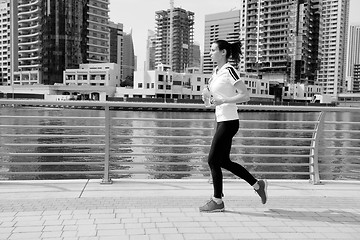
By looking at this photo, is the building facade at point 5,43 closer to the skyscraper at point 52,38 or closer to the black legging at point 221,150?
the skyscraper at point 52,38

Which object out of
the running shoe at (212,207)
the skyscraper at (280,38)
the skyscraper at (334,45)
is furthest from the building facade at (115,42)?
the running shoe at (212,207)

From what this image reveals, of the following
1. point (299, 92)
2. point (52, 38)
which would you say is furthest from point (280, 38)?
point (52, 38)

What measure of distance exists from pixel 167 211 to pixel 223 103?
1349 millimetres

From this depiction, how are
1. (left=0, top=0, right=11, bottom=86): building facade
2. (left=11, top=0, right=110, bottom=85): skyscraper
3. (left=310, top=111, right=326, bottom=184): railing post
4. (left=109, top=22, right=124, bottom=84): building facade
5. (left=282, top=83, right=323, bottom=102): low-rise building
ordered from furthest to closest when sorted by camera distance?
(left=109, top=22, right=124, bottom=84): building facade, (left=0, top=0, right=11, bottom=86): building facade, (left=282, top=83, right=323, bottom=102): low-rise building, (left=11, top=0, right=110, bottom=85): skyscraper, (left=310, top=111, right=326, bottom=184): railing post

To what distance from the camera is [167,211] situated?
419 centimetres

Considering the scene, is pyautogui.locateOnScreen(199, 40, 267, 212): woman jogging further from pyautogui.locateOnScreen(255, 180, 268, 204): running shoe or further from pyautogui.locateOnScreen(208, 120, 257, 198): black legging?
pyautogui.locateOnScreen(255, 180, 268, 204): running shoe

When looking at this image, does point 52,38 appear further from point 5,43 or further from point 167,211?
point 167,211

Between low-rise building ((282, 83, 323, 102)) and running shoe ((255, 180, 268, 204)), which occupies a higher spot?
low-rise building ((282, 83, 323, 102))

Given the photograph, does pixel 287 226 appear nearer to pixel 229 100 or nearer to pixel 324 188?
pixel 229 100

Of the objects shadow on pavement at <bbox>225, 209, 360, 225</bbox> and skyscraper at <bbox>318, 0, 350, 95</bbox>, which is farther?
skyscraper at <bbox>318, 0, 350, 95</bbox>

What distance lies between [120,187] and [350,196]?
3.19 m

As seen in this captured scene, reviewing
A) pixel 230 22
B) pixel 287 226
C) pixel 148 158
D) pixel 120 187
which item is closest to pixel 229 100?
pixel 287 226

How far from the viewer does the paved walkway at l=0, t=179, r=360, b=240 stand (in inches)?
140

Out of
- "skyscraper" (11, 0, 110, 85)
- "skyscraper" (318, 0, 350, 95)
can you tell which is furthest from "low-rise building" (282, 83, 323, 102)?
"skyscraper" (11, 0, 110, 85)
